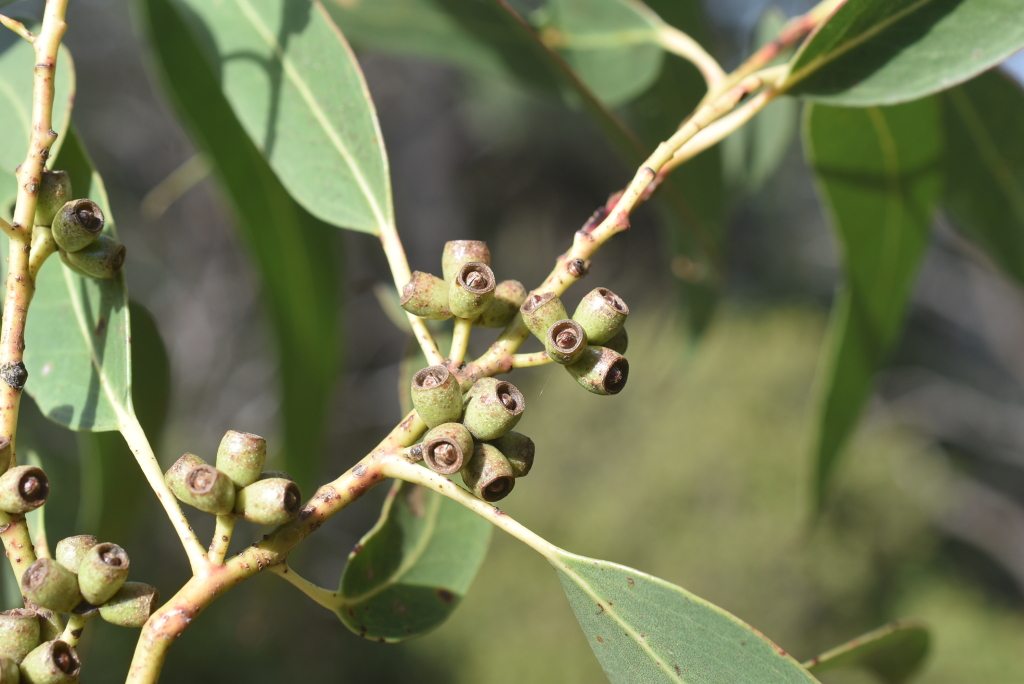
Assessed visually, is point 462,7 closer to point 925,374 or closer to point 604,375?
point 604,375

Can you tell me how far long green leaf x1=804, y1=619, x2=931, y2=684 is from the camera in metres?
0.77

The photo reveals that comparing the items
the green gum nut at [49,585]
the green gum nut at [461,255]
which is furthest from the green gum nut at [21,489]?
the green gum nut at [461,255]

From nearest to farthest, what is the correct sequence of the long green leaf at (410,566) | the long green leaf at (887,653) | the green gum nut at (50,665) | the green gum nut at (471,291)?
the green gum nut at (50,665) < the green gum nut at (471,291) < the long green leaf at (410,566) < the long green leaf at (887,653)

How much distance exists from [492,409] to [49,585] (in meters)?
0.27

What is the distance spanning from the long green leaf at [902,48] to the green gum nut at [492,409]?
48 cm

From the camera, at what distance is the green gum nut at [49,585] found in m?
0.43

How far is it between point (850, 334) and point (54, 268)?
4.12 feet

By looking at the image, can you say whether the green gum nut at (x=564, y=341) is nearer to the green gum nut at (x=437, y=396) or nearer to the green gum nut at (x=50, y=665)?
the green gum nut at (x=437, y=396)

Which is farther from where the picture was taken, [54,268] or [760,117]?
[760,117]

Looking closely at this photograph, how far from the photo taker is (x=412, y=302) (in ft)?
1.81

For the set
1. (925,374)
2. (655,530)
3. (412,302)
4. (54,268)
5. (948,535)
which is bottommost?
(948,535)

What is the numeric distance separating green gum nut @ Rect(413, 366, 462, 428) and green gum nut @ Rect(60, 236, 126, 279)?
0.28 m

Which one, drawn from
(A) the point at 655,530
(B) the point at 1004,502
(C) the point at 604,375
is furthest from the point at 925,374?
(C) the point at 604,375

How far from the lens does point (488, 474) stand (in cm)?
48
